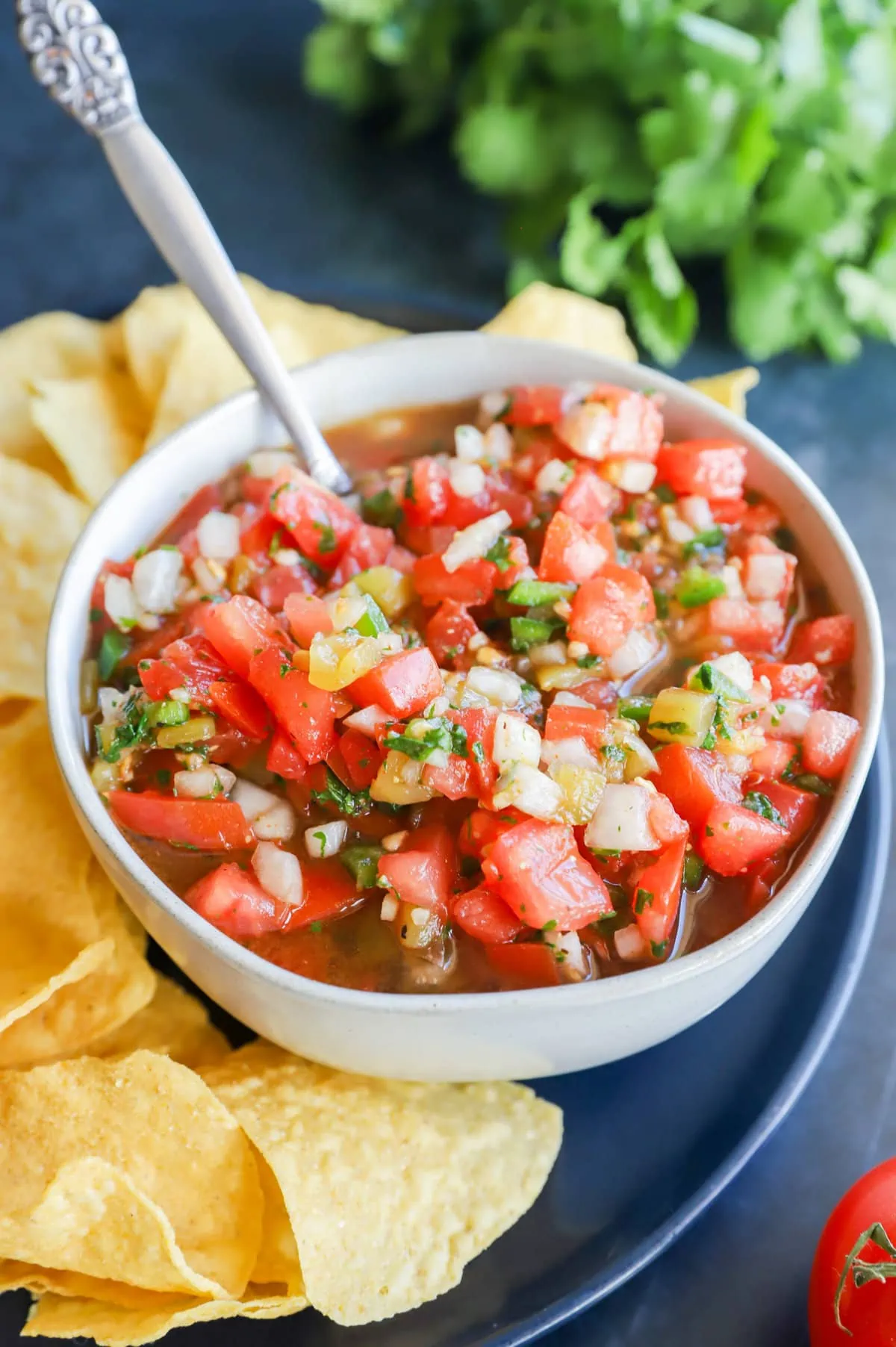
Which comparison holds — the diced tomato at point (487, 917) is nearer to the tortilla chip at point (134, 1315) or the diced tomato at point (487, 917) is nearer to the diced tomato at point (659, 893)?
the diced tomato at point (659, 893)

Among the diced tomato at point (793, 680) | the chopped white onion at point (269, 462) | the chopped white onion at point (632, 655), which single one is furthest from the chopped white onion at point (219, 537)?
the diced tomato at point (793, 680)

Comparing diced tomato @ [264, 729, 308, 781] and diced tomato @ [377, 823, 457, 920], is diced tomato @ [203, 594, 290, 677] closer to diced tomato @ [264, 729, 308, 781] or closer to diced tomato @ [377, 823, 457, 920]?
diced tomato @ [264, 729, 308, 781]

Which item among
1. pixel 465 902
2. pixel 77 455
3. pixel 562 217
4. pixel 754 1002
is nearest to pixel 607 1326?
pixel 754 1002

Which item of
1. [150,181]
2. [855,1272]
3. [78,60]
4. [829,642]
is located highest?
[78,60]

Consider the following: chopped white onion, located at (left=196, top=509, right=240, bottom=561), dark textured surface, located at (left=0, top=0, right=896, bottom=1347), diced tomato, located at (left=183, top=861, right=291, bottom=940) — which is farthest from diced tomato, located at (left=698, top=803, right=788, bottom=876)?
chopped white onion, located at (left=196, top=509, right=240, bottom=561)

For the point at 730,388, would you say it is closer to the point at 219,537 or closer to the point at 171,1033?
the point at 219,537

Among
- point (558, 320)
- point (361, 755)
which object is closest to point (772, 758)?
point (361, 755)
